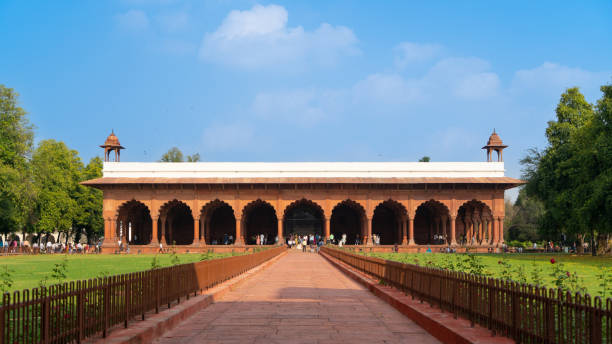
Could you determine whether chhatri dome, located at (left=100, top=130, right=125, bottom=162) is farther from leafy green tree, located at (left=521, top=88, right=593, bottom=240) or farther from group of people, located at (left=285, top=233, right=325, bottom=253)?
leafy green tree, located at (left=521, top=88, right=593, bottom=240)

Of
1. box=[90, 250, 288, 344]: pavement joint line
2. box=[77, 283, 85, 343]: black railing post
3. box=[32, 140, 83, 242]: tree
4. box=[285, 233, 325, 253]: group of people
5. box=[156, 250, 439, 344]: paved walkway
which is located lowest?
box=[285, 233, 325, 253]: group of people

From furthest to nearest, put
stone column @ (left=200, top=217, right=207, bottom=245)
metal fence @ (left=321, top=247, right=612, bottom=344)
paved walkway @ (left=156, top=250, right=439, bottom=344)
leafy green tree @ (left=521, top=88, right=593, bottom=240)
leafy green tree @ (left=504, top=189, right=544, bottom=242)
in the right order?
leafy green tree @ (left=504, top=189, right=544, bottom=242) < stone column @ (left=200, top=217, right=207, bottom=245) < leafy green tree @ (left=521, top=88, right=593, bottom=240) < paved walkway @ (left=156, top=250, right=439, bottom=344) < metal fence @ (left=321, top=247, right=612, bottom=344)

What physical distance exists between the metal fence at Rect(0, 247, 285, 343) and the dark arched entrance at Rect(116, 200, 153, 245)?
3591 cm

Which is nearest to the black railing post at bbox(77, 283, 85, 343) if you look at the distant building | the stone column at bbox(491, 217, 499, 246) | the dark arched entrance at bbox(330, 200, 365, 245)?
the distant building

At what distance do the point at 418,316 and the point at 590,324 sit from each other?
13.1ft

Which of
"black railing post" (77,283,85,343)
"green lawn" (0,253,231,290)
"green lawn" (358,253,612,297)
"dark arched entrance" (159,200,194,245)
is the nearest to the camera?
"black railing post" (77,283,85,343)

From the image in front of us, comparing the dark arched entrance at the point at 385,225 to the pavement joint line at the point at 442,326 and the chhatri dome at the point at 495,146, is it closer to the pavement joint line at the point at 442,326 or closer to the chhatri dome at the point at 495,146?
the chhatri dome at the point at 495,146

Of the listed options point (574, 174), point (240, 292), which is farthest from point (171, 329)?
point (574, 174)

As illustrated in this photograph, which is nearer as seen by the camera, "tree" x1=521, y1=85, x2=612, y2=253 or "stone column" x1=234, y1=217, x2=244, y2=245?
"tree" x1=521, y1=85, x2=612, y2=253

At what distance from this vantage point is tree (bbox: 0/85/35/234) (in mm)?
36250

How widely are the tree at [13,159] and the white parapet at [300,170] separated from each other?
19.4 ft

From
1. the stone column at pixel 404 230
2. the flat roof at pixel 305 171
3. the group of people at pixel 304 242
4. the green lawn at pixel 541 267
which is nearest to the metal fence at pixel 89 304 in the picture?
the green lawn at pixel 541 267

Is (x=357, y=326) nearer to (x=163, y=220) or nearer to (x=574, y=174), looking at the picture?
(x=574, y=174)

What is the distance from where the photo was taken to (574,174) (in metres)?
30.2
